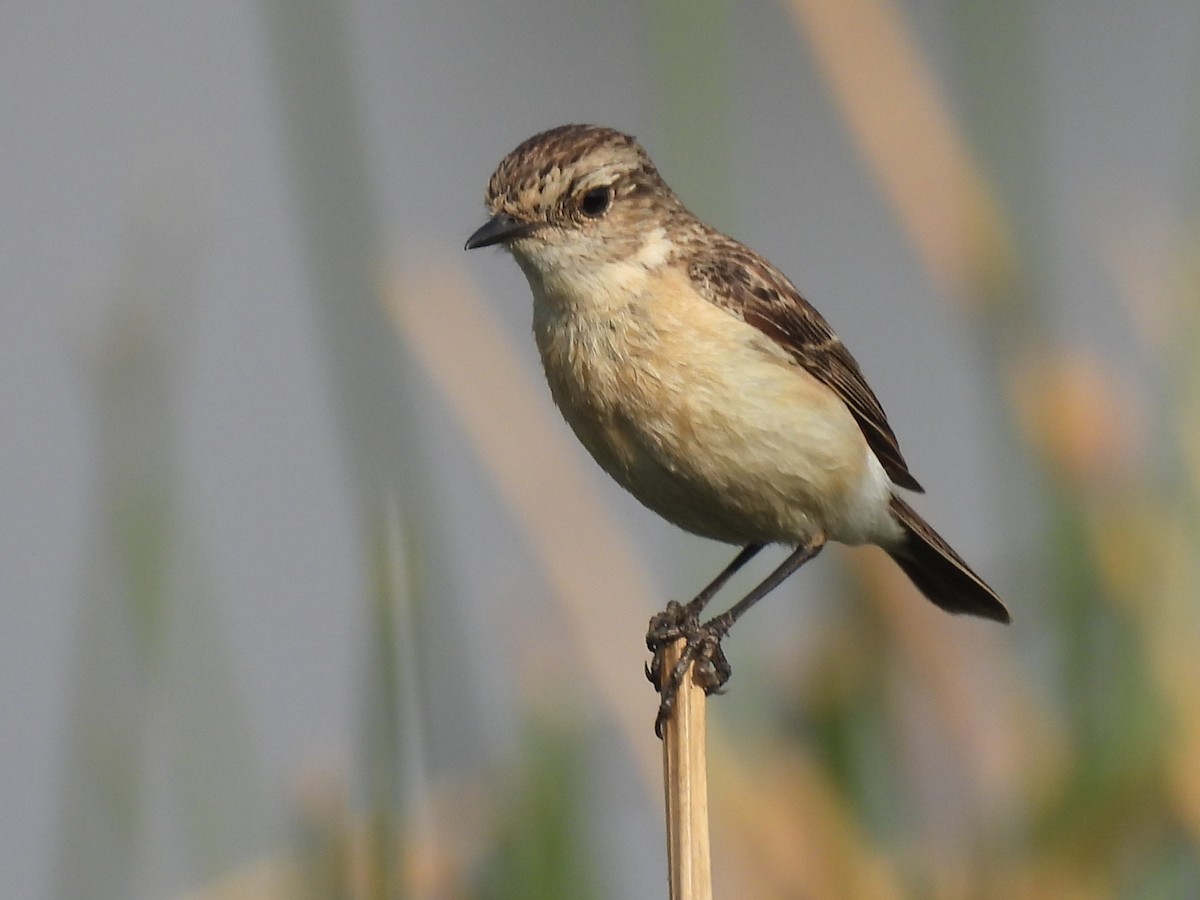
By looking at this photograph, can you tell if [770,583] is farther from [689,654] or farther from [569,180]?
[569,180]

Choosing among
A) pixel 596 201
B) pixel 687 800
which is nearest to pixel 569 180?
pixel 596 201

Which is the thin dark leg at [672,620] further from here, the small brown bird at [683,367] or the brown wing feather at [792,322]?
the brown wing feather at [792,322]

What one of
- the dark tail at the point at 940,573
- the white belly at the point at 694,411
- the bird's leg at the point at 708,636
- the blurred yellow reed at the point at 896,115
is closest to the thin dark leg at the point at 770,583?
the bird's leg at the point at 708,636

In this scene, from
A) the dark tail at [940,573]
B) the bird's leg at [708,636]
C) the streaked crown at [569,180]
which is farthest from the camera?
the dark tail at [940,573]

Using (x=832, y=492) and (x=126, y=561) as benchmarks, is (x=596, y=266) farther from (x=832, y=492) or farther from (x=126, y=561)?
Answer: (x=126, y=561)

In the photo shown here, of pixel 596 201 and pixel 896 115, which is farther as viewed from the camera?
pixel 896 115

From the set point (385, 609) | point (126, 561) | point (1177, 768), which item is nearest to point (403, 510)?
point (385, 609)

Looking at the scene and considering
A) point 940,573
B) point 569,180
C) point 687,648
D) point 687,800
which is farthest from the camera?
point 940,573

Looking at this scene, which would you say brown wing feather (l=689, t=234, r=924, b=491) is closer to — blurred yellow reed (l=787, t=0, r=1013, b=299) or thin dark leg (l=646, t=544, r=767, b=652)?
blurred yellow reed (l=787, t=0, r=1013, b=299)
